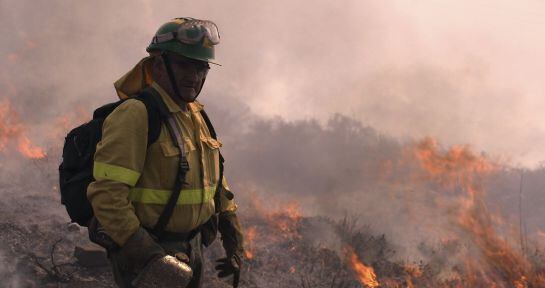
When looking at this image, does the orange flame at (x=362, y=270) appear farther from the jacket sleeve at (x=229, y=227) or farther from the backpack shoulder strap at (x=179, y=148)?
the backpack shoulder strap at (x=179, y=148)

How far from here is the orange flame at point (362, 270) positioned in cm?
858

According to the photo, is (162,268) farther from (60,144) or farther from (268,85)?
(268,85)

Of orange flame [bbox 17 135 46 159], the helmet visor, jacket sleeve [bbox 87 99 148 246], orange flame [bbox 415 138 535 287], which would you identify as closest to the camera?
jacket sleeve [bbox 87 99 148 246]

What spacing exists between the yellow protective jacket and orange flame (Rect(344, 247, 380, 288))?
6663 mm

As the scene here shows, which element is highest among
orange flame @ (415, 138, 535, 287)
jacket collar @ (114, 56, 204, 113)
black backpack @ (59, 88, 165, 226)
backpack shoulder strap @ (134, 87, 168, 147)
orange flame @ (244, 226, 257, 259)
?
jacket collar @ (114, 56, 204, 113)

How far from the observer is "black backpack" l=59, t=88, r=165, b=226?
223cm

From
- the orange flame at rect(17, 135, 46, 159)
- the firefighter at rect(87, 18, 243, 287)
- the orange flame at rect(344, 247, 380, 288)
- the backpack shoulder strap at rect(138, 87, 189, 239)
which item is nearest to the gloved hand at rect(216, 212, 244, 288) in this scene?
the firefighter at rect(87, 18, 243, 287)

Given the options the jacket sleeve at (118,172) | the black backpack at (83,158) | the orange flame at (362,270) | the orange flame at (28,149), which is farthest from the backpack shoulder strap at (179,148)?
the orange flame at (28,149)

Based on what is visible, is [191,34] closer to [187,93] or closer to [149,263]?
[187,93]

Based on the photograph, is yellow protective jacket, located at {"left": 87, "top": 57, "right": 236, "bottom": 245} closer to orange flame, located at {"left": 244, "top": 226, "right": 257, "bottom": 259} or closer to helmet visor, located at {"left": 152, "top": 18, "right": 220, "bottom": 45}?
helmet visor, located at {"left": 152, "top": 18, "right": 220, "bottom": 45}

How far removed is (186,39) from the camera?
240 centimetres

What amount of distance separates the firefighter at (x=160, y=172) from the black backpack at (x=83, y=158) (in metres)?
0.07

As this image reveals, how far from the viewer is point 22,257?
271 inches

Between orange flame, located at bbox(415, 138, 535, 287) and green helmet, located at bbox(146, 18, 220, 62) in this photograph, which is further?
orange flame, located at bbox(415, 138, 535, 287)
